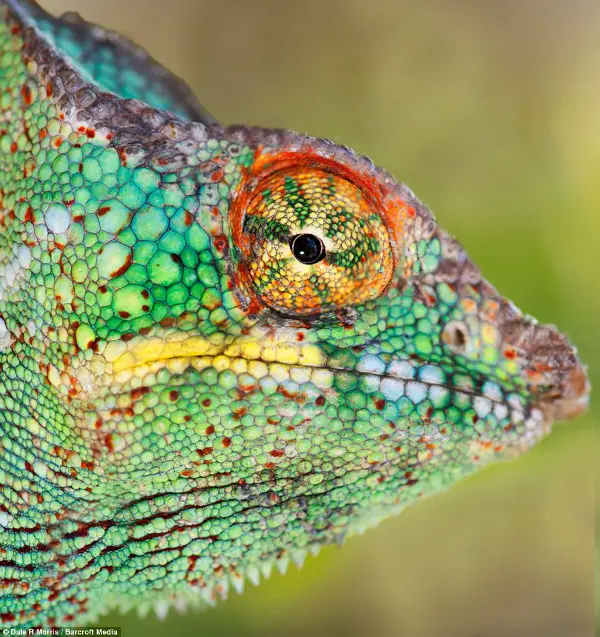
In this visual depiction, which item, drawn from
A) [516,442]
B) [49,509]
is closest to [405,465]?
[516,442]

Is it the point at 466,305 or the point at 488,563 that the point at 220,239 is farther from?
the point at 488,563

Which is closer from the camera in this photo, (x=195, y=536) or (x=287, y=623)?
(x=195, y=536)

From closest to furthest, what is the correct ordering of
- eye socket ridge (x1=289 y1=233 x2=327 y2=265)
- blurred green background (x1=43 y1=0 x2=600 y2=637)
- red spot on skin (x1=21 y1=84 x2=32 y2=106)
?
eye socket ridge (x1=289 y1=233 x2=327 y2=265)
red spot on skin (x1=21 y1=84 x2=32 y2=106)
blurred green background (x1=43 y1=0 x2=600 y2=637)

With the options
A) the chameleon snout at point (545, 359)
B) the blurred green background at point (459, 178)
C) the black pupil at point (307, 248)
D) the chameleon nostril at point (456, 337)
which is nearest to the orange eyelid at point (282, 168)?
the black pupil at point (307, 248)

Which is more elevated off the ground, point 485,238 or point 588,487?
point 485,238

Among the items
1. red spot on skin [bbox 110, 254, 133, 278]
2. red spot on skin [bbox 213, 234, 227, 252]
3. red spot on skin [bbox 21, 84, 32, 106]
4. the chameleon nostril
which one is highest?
red spot on skin [bbox 21, 84, 32, 106]

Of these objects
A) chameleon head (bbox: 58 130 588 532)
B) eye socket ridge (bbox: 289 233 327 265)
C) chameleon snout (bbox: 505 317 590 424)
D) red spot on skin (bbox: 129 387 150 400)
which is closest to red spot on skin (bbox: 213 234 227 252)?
chameleon head (bbox: 58 130 588 532)

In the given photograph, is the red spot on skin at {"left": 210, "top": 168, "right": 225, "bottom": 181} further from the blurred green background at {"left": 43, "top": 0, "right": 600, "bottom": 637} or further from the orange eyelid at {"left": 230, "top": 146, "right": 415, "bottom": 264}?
the blurred green background at {"left": 43, "top": 0, "right": 600, "bottom": 637}
